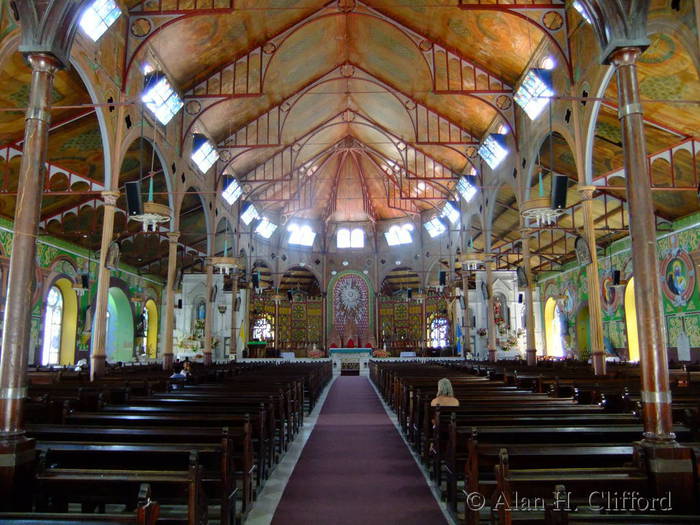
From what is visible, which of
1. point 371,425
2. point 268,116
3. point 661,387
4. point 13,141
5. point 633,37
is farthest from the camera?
point 268,116

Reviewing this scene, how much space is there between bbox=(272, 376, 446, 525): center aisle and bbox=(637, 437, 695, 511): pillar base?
6.82 feet

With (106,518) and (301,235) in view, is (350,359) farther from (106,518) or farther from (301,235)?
(106,518)

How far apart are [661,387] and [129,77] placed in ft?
54.2

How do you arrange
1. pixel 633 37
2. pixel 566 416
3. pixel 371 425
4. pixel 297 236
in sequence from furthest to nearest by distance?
pixel 297 236, pixel 371 425, pixel 566 416, pixel 633 37

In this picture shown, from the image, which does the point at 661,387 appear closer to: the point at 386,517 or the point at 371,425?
the point at 386,517

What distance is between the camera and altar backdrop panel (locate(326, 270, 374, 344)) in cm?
4001

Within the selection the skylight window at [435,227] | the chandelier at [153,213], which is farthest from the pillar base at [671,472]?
the skylight window at [435,227]

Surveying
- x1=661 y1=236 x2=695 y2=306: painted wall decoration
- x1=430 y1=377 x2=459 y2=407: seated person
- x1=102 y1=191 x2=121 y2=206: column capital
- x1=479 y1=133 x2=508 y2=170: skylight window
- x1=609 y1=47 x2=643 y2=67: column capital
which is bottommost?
x1=430 y1=377 x2=459 y2=407: seated person

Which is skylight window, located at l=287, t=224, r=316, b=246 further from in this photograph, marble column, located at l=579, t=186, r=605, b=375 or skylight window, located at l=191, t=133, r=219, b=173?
marble column, located at l=579, t=186, r=605, b=375

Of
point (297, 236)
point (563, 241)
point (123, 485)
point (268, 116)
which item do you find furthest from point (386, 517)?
point (297, 236)

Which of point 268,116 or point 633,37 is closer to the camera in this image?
point 633,37

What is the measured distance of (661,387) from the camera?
5.47 metres

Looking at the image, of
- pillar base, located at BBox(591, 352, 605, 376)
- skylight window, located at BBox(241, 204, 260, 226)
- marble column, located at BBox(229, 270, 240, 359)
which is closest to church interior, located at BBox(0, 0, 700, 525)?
skylight window, located at BBox(241, 204, 260, 226)

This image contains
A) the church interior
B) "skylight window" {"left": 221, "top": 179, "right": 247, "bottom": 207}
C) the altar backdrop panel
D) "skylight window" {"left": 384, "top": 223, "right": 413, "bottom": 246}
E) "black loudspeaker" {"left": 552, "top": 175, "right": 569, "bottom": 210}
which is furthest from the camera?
"skylight window" {"left": 384, "top": 223, "right": 413, "bottom": 246}
